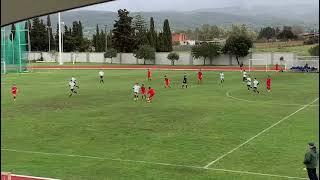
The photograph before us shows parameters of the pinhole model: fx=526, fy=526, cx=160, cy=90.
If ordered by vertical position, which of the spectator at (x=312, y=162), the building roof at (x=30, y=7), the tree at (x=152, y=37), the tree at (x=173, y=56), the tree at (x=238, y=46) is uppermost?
the tree at (x=152, y=37)

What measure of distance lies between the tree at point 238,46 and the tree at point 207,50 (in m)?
1.35

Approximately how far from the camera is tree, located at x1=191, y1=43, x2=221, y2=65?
255 feet

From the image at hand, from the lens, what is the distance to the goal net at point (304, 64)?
191 ft

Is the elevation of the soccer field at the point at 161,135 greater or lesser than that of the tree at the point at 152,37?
lesser

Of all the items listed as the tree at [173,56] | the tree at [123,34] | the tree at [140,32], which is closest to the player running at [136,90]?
the tree at [173,56]

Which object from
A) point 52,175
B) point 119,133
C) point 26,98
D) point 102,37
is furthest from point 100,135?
point 102,37

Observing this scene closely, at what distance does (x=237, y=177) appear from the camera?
47.2 ft

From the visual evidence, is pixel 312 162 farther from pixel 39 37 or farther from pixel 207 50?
pixel 39 37

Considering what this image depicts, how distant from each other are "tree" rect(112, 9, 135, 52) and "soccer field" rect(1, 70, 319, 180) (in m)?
60.7

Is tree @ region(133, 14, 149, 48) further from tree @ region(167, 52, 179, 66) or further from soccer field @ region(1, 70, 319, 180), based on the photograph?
soccer field @ region(1, 70, 319, 180)

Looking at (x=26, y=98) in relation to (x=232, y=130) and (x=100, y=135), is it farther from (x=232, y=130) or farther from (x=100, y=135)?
(x=232, y=130)

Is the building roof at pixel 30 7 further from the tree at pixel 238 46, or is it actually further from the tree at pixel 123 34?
the tree at pixel 123 34

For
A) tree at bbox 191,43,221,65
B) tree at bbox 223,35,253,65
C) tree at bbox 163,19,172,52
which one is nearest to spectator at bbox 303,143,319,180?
tree at bbox 223,35,253,65

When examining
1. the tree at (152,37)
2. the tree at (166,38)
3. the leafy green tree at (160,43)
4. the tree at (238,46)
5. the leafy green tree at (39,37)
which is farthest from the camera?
the leafy green tree at (39,37)
